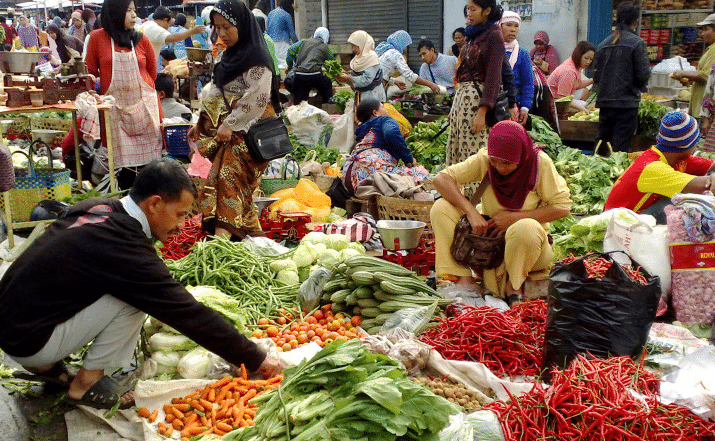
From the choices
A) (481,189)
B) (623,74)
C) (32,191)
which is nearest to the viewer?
(481,189)

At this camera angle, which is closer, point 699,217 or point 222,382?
point 222,382

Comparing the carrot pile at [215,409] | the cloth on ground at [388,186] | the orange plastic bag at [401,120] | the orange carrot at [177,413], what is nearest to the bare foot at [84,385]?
the carrot pile at [215,409]

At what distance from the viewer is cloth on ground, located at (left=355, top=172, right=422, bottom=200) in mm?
5785

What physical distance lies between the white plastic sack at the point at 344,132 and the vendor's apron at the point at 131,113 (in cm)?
291

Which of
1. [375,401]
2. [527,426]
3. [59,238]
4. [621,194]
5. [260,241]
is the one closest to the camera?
[375,401]

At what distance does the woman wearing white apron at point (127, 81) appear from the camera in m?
6.48

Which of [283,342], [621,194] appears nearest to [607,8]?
[621,194]

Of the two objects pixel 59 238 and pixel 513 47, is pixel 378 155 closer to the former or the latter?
pixel 513 47

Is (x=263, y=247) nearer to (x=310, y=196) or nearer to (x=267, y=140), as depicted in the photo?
(x=267, y=140)

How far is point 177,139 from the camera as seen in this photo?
7570mm

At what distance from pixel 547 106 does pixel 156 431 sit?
6.30 metres

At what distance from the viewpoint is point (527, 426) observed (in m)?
2.67

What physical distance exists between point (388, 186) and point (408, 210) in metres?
0.44

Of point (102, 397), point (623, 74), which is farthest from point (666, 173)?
point (102, 397)
